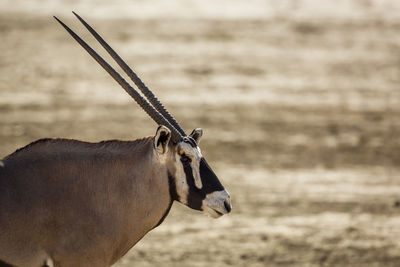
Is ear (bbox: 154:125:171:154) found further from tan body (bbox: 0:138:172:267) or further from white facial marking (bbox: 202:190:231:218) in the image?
white facial marking (bbox: 202:190:231:218)

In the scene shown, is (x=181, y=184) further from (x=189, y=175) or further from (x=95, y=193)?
(x=95, y=193)

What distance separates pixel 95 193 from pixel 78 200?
176mm

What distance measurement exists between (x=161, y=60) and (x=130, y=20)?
3.18 m

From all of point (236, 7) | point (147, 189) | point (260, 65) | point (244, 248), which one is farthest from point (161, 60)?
point (147, 189)

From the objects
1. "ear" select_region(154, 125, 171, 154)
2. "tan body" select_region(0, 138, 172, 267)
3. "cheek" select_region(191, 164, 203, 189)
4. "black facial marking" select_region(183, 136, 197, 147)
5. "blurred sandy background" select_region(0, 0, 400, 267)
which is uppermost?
"blurred sandy background" select_region(0, 0, 400, 267)

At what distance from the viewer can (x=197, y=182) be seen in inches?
310

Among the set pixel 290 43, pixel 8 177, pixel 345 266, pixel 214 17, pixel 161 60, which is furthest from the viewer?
pixel 214 17

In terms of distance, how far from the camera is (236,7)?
89.1 feet

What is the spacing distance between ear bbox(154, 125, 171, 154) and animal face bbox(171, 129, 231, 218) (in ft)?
0.32

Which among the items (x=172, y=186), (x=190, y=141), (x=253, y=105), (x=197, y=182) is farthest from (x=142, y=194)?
(x=253, y=105)

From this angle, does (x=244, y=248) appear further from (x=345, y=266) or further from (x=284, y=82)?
(x=284, y=82)

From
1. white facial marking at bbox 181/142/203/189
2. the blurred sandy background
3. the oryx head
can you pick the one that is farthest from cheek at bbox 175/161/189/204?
the blurred sandy background

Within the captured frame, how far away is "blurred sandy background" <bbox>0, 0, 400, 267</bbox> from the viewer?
13.5 metres

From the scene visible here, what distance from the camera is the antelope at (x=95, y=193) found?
7589 millimetres
